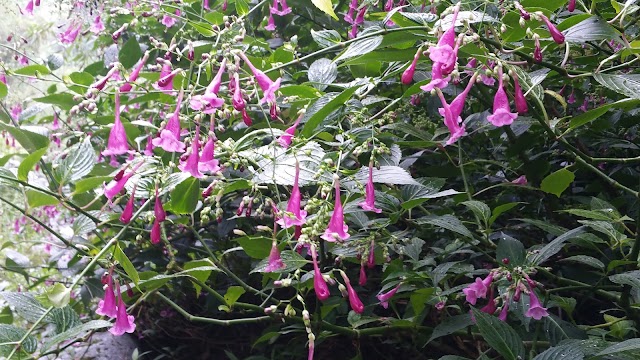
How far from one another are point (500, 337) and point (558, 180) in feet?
1.51

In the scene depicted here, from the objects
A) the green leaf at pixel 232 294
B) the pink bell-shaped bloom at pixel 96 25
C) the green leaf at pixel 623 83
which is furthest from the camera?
the pink bell-shaped bloom at pixel 96 25

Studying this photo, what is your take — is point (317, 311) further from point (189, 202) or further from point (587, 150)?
point (587, 150)

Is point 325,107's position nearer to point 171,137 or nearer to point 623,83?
point 171,137

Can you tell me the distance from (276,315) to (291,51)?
2.38 feet

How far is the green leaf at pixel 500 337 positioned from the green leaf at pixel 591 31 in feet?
1.92

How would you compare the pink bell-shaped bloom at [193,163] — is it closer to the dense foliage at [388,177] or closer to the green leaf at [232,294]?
the dense foliage at [388,177]

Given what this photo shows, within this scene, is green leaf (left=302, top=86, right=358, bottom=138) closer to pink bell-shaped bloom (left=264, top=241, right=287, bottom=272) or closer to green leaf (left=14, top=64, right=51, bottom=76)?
pink bell-shaped bloom (left=264, top=241, right=287, bottom=272)

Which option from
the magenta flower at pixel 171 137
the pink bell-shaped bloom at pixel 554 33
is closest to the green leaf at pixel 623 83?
the pink bell-shaped bloom at pixel 554 33

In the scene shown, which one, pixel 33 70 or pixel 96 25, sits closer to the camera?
pixel 33 70

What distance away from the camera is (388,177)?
3.86 ft

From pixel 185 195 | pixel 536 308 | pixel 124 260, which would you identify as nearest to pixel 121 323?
pixel 124 260

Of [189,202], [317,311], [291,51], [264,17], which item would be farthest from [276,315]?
[264,17]

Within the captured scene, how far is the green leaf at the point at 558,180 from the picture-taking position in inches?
53.7

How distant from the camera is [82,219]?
151 cm
